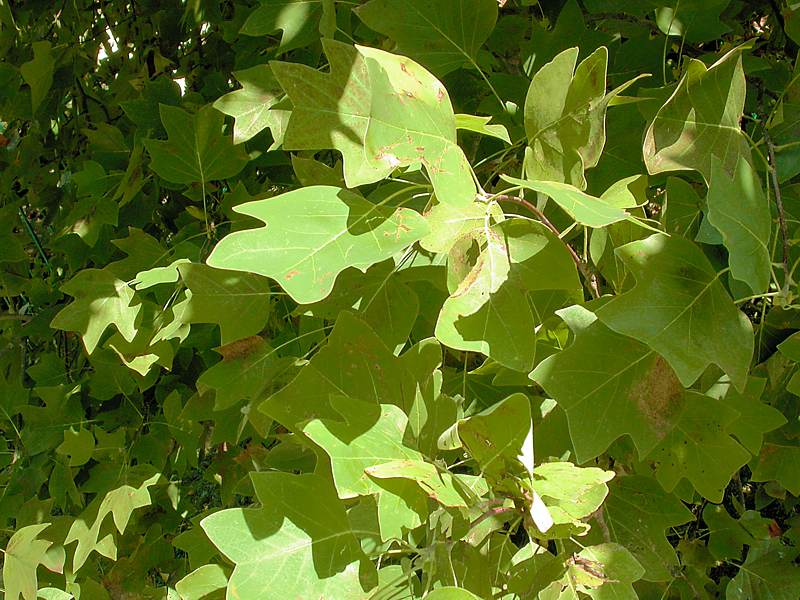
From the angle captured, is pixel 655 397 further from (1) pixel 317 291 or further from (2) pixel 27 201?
(2) pixel 27 201

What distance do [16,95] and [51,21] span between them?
0.93 ft

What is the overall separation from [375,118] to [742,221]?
0.30 meters

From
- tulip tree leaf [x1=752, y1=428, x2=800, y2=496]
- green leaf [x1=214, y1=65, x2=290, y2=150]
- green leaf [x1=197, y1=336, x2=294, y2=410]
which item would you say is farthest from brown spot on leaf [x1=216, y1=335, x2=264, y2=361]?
tulip tree leaf [x1=752, y1=428, x2=800, y2=496]

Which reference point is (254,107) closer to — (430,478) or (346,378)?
(346,378)

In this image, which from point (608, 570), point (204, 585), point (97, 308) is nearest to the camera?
point (608, 570)

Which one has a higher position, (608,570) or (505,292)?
(505,292)

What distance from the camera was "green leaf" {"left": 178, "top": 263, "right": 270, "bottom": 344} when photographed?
938 millimetres

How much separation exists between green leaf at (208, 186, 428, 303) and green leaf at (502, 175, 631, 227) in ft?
0.32

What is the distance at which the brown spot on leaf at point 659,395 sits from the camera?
0.71m

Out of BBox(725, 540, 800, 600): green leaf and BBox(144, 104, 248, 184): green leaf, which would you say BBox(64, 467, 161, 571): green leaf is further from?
BBox(725, 540, 800, 600): green leaf

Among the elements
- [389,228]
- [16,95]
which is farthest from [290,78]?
[16,95]

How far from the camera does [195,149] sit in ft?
4.31

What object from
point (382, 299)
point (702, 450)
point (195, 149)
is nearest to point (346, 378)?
point (382, 299)

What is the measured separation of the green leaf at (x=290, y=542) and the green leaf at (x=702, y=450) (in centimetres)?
32
